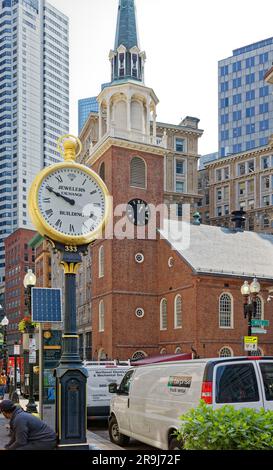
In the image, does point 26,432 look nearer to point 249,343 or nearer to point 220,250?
point 249,343

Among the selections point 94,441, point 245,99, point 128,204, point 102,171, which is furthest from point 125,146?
point 245,99

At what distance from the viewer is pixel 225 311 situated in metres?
44.8

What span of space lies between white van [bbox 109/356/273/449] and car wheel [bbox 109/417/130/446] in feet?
2.00

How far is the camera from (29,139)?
595 feet

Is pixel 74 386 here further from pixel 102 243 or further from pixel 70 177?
pixel 102 243

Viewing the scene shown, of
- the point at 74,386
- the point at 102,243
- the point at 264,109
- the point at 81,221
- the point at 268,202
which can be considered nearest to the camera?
the point at 74,386

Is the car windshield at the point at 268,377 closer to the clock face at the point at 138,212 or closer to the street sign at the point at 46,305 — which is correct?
the street sign at the point at 46,305

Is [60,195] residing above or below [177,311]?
above

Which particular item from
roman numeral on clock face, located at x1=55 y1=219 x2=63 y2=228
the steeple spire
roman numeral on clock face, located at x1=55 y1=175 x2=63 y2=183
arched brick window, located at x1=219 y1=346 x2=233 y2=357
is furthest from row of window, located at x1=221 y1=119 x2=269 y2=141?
roman numeral on clock face, located at x1=55 y1=219 x2=63 y2=228

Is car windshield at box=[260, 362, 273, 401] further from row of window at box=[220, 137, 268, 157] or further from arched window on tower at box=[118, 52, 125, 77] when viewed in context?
row of window at box=[220, 137, 268, 157]

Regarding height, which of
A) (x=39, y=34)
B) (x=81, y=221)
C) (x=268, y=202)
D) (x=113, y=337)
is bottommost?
(x=113, y=337)

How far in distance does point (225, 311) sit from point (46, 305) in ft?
105
